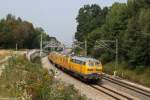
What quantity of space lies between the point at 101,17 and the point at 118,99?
88381 millimetres

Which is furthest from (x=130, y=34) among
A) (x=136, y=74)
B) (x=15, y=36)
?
(x=15, y=36)

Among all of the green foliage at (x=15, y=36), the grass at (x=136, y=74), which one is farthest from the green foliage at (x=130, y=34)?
the green foliage at (x=15, y=36)

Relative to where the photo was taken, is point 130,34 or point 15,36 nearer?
point 130,34

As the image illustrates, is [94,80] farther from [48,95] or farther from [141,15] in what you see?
[48,95]

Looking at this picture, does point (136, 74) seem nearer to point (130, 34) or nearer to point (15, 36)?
point (130, 34)

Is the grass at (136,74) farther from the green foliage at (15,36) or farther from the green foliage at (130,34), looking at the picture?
the green foliage at (15,36)

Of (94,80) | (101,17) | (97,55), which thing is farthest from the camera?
(101,17)

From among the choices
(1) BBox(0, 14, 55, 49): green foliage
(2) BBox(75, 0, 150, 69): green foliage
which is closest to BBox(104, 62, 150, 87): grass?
(2) BBox(75, 0, 150, 69): green foliage

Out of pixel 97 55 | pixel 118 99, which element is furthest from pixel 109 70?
pixel 118 99

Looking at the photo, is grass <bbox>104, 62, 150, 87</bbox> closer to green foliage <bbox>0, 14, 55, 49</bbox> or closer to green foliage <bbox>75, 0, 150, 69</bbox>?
green foliage <bbox>75, 0, 150, 69</bbox>

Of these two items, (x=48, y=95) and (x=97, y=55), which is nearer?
(x=48, y=95)

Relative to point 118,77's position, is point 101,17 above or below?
above

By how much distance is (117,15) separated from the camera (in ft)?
278

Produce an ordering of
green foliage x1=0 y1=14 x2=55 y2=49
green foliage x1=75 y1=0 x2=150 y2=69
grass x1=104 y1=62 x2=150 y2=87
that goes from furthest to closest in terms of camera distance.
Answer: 1. green foliage x1=0 y1=14 x2=55 y2=49
2. green foliage x1=75 y1=0 x2=150 y2=69
3. grass x1=104 y1=62 x2=150 y2=87
